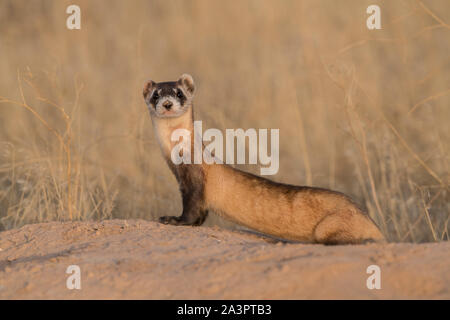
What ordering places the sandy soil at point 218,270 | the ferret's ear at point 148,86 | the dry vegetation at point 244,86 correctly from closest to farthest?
the sandy soil at point 218,270 < the ferret's ear at point 148,86 < the dry vegetation at point 244,86

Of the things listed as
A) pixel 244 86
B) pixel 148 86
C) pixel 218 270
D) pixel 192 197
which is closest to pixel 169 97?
pixel 148 86

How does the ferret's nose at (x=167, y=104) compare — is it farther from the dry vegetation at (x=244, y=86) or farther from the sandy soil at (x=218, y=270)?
the dry vegetation at (x=244, y=86)

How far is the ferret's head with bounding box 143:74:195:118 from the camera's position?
16.7 feet

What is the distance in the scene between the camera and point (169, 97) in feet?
16.8

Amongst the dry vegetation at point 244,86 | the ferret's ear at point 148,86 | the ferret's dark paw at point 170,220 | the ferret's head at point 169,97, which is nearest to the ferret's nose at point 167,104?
the ferret's head at point 169,97

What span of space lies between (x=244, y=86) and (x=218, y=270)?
272 inches

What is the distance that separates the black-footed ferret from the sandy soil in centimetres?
80

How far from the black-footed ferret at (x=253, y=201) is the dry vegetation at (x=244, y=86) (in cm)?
170

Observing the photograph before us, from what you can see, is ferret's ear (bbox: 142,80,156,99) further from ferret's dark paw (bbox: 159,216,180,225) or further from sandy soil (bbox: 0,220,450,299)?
sandy soil (bbox: 0,220,450,299)

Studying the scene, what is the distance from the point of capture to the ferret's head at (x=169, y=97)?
5078 mm

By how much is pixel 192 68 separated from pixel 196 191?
6.01 meters

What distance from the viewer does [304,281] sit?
3.05m

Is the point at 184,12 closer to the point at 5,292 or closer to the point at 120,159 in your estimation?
the point at 120,159

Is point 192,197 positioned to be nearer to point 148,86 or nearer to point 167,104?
point 167,104
